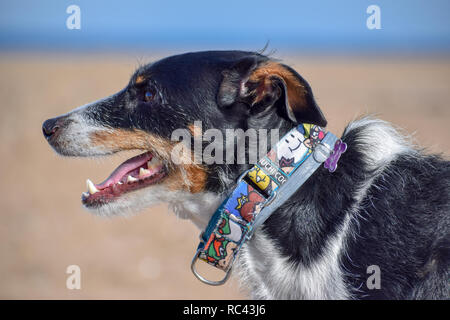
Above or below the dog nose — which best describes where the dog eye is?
above

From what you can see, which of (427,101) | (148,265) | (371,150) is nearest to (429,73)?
(427,101)

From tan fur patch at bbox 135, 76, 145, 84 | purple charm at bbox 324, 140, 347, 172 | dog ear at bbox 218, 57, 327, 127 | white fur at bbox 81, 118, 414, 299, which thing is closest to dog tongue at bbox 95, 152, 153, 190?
white fur at bbox 81, 118, 414, 299

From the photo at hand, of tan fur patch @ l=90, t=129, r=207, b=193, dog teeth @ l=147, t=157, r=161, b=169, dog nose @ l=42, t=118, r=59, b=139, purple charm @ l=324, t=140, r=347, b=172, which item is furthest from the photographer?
dog nose @ l=42, t=118, r=59, b=139

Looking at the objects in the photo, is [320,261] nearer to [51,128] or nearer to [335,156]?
[335,156]

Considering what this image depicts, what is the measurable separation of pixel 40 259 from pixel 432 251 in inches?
273

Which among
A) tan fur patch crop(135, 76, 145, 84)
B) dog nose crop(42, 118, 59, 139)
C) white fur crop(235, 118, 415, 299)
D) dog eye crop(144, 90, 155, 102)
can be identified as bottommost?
white fur crop(235, 118, 415, 299)

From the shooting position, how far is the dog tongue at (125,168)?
3.58m

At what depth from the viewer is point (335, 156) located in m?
3.16

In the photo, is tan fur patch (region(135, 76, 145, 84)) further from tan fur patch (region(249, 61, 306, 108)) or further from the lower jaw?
tan fur patch (region(249, 61, 306, 108))

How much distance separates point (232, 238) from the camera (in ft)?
10.1

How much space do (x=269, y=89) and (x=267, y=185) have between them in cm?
68

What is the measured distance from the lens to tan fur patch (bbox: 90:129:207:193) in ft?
11.4
